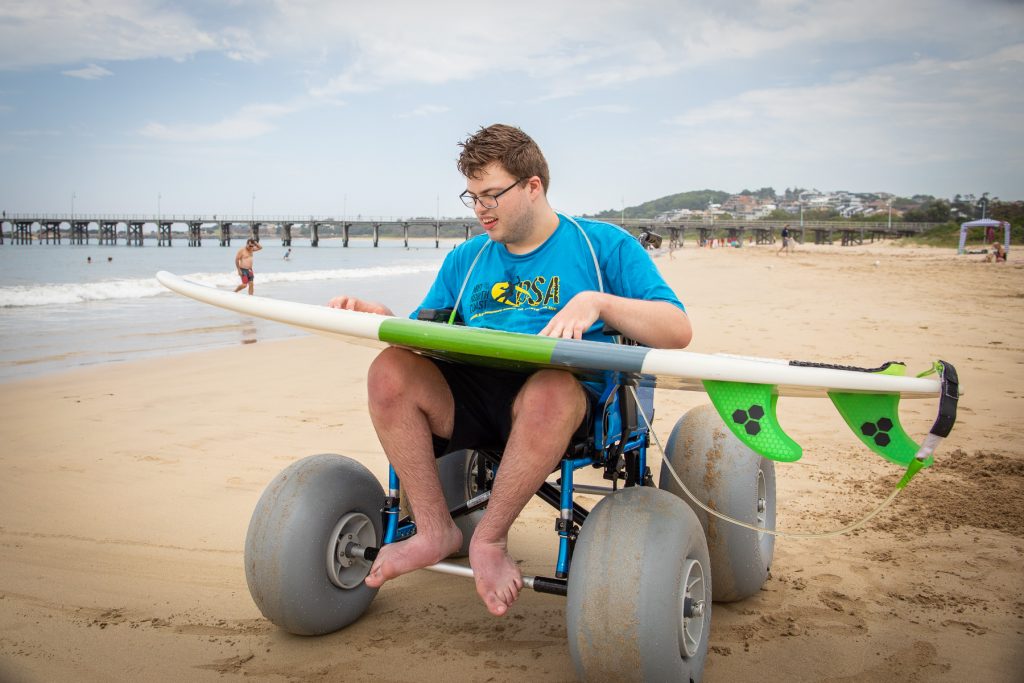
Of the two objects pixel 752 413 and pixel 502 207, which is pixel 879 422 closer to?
pixel 752 413

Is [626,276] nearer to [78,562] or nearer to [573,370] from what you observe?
[573,370]

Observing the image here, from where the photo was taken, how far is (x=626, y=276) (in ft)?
8.48

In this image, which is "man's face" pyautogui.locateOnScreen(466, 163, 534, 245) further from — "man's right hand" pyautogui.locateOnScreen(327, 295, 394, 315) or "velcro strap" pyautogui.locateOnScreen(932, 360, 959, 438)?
"velcro strap" pyautogui.locateOnScreen(932, 360, 959, 438)

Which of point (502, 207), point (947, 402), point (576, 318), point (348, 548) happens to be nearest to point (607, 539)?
point (576, 318)

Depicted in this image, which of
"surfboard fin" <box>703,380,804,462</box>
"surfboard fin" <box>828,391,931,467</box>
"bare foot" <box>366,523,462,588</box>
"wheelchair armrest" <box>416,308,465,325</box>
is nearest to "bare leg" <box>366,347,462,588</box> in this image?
"bare foot" <box>366,523,462,588</box>

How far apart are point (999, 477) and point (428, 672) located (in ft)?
12.0

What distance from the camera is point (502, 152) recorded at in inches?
101

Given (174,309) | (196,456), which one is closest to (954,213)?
(174,309)

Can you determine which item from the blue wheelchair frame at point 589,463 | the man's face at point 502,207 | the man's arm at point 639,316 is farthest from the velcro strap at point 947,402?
the man's face at point 502,207

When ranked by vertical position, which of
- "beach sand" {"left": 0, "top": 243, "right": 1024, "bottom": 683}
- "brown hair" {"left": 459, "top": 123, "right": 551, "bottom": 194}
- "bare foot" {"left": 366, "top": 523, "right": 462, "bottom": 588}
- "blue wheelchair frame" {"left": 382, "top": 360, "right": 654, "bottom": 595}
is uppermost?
"brown hair" {"left": 459, "top": 123, "right": 551, "bottom": 194}

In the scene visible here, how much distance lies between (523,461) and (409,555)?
51 centimetres

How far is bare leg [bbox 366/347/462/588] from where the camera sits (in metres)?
2.37

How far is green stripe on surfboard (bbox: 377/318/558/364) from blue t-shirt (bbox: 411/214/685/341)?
0.57 meters

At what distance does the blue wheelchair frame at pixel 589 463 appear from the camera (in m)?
2.33
